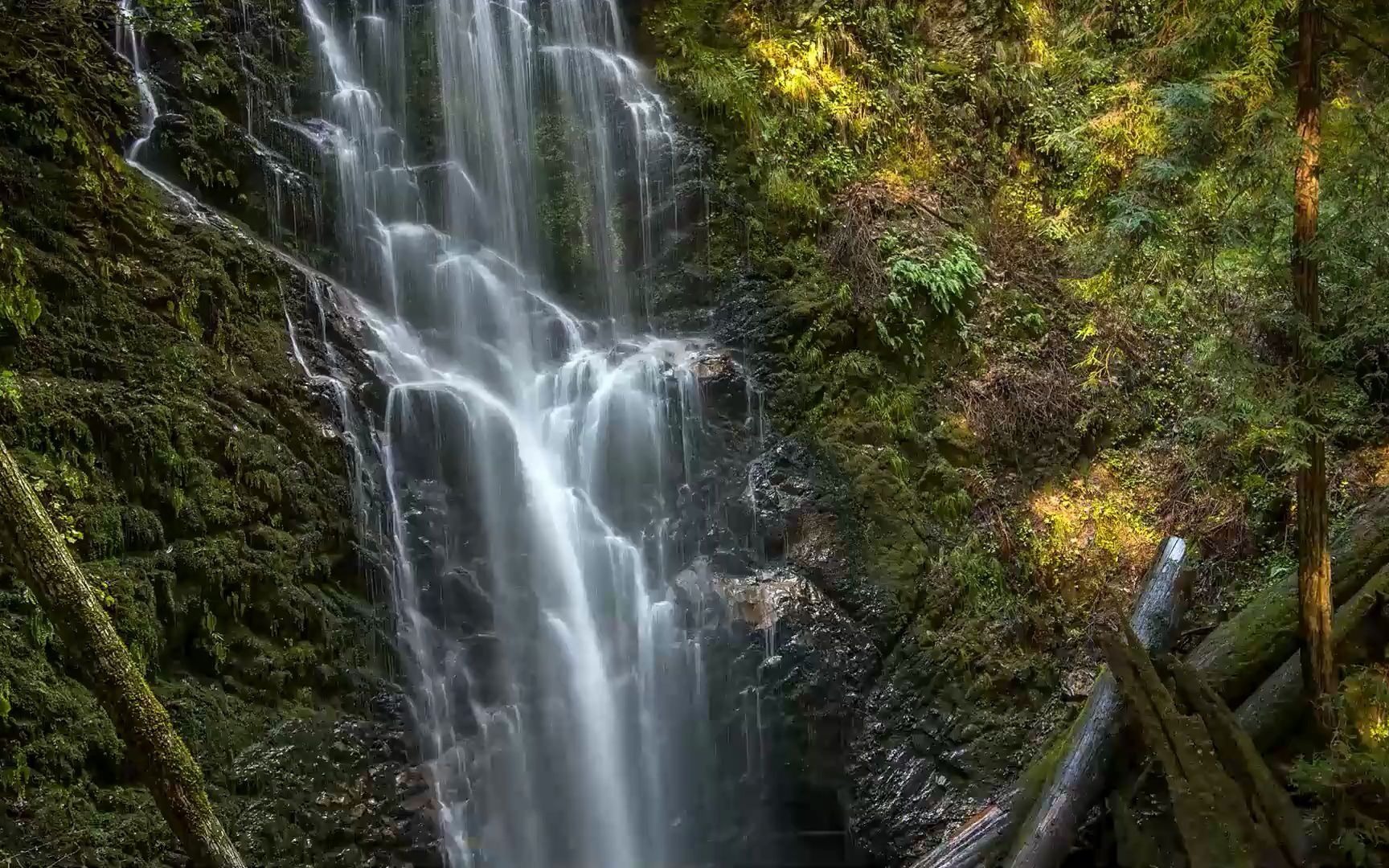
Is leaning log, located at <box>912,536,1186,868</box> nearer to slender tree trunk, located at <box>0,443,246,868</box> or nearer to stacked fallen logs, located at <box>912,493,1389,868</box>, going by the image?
stacked fallen logs, located at <box>912,493,1389,868</box>

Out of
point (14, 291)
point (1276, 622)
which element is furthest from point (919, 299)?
point (14, 291)

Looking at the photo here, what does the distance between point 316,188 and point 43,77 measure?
10.1 feet

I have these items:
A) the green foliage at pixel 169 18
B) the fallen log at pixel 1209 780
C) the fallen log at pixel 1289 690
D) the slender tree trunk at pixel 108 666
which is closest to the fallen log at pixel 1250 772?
the fallen log at pixel 1209 780

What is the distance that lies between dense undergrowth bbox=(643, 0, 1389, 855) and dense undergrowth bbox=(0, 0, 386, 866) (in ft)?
16.3

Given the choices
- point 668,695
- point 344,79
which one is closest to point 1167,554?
point 668,695

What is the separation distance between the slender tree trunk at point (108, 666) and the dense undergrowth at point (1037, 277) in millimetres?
5349

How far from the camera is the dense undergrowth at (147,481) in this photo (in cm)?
519

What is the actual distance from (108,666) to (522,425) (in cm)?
519

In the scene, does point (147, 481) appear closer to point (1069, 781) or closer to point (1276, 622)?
point (1069, 781)

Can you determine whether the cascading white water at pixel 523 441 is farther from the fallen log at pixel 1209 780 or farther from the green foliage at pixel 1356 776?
the green foliage at pixel 1356 776

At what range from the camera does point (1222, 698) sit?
5.46 meters

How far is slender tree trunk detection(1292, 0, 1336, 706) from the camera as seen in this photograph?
4.64m

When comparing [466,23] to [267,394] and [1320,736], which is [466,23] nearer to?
[267,394]

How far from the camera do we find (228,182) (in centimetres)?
910
